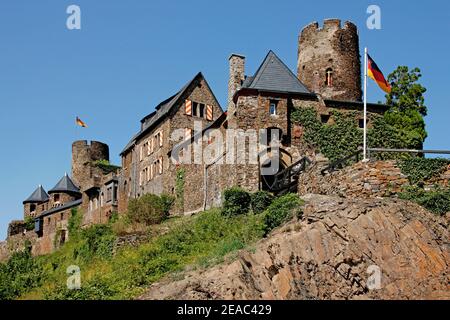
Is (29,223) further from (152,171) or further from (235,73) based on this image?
(235,73)

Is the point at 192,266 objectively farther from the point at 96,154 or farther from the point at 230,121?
the point at 96,154

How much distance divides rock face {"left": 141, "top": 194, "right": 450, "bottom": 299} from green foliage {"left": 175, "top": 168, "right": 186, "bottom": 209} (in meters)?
21.1

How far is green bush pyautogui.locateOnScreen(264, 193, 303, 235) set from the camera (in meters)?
26.6

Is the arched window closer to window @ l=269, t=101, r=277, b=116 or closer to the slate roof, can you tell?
window @ l=269, t=101, r=277, b=116

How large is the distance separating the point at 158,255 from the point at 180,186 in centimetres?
1729

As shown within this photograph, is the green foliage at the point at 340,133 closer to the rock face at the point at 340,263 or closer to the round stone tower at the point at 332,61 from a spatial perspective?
the round stone tower at the point at 332,61

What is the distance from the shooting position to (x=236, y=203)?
33.4m

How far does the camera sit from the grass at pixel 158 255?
25.5 meters

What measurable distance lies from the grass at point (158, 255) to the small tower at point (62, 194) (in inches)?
1231

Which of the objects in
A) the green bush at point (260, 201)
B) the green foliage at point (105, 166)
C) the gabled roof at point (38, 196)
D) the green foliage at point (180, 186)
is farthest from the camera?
the gabled roof at point (38, 196)

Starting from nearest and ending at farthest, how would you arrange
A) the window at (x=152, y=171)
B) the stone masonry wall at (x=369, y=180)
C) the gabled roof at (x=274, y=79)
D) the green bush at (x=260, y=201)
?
the stone masonry wall at (x=369, y=180) < the green bush at (x=260, y=201) < the gabled roof at (x=274, y=79) < the window at (x=152, y=171)

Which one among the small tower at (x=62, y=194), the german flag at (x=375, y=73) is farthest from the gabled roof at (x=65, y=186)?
the german flag at (x=375, y=73)
